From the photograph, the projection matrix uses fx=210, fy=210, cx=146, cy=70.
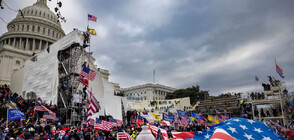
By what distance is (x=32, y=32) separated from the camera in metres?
69.5

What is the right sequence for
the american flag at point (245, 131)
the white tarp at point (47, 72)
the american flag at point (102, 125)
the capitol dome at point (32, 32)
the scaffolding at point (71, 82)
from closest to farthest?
the american flag at point (245, 131)
the american flag at point (102, 125)
the scaffolding at point (71, 82)
the white tarp at point (47, 72)
the capitol dome at point (32, 32)

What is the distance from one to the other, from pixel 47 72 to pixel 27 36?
1679 inches

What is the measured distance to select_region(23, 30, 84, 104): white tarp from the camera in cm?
3142

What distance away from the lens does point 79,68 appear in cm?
3066

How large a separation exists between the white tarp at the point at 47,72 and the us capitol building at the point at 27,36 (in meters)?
26.2

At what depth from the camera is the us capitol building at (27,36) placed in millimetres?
61475

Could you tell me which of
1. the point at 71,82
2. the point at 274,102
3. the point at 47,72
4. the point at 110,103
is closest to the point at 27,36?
the point at 47,72

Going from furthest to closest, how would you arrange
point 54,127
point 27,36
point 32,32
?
point 32,32, point 27,36, point 54,127

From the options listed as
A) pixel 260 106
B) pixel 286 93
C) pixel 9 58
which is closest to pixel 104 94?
pixel 260 106

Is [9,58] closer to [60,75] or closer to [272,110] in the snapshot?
[60,75]

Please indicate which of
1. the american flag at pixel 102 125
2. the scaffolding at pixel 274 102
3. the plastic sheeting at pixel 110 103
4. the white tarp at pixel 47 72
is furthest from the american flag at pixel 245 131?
the scaffolding at pixel 274 102

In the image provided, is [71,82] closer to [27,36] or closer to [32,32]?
[27,36]

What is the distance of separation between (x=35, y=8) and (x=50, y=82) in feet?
185

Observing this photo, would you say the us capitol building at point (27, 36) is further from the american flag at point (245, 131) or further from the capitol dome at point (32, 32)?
the american flag at point (245, 131)
